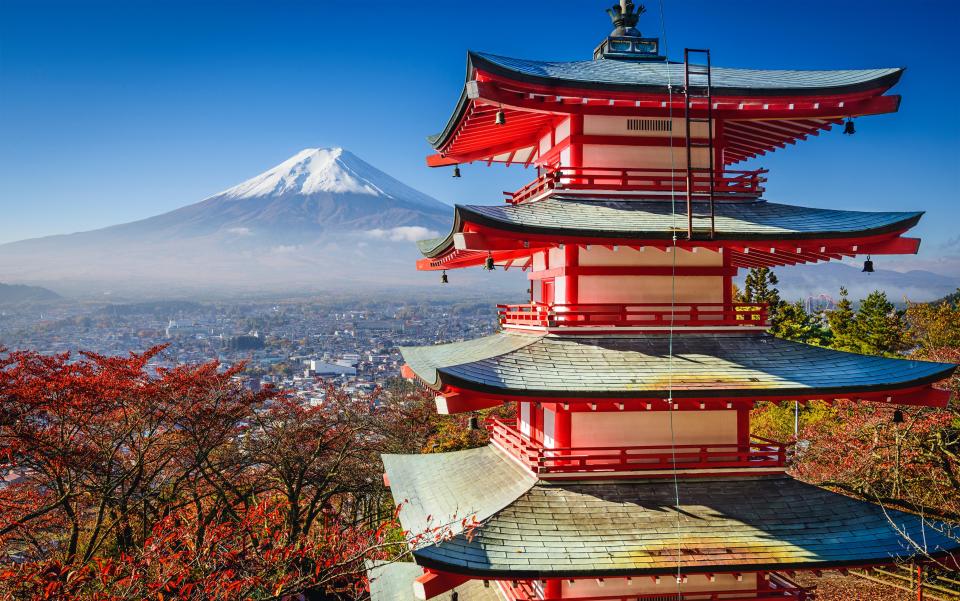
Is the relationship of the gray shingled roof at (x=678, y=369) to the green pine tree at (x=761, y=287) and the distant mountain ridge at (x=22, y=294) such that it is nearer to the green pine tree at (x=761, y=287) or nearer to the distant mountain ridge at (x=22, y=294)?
the green pine tree at (x=761, y=287)

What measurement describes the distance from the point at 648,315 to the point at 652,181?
227 cm

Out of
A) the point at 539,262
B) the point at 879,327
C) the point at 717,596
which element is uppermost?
the point at 539,262

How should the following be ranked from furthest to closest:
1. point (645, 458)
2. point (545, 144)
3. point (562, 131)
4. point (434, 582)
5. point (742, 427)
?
point (545, 144) → point (562, 131) → point (742, 427) → point (645, 458) → point (434, 582)

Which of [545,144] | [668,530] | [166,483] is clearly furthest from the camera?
[166,483]

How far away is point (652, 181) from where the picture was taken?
1112 centimetres

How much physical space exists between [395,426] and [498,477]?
1893 centimetres

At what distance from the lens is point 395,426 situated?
2953 cm

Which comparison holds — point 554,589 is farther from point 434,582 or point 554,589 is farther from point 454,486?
point 454,486

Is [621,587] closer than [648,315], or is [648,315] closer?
[621,587]

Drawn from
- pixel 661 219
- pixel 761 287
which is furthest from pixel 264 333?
pixel 661 219

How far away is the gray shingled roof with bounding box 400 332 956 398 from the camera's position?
925 centimetres

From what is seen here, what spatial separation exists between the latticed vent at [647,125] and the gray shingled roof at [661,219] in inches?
48.7

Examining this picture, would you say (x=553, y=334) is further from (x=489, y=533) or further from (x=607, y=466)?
(x=489, y=533)

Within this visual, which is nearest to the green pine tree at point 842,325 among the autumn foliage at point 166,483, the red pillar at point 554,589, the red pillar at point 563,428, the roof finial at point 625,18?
the autumn foliage at point 166,483
